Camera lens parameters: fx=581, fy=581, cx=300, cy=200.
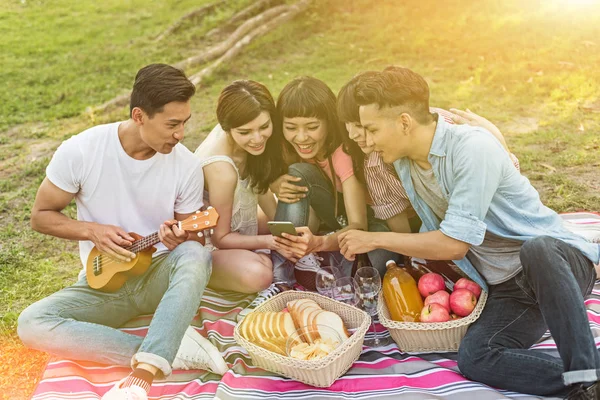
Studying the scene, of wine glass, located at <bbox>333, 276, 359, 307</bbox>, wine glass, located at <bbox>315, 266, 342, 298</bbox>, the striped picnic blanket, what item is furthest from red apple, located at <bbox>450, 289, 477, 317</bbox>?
wine glass, located at <bbox>315, 266, 342, 298</bbox>

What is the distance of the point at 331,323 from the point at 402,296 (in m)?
0.50

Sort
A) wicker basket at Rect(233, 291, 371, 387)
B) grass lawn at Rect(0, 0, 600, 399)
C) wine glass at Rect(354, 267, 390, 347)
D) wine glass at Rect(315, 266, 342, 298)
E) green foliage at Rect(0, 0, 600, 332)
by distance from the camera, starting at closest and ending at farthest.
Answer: wicker basket at Rect(233, 291, 371, 387), wine glass at Rect(354, 267, 390, 347), wine glass at Rect(315, 266, 342, 298), grass lawn at Rect(0, 0, 600, 399), green foliage at Rect(0, 0, 600, 332)

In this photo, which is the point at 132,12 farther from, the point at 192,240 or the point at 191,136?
the point at 192,240

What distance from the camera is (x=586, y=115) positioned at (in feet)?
24.1

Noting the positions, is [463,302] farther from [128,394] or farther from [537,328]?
[128,394]

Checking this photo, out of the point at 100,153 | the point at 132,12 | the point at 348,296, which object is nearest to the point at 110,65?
the point at 132,12

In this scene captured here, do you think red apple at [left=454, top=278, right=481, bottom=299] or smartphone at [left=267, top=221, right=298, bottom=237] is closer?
red apple at [left=454, top=278, right=481, bottom=299]

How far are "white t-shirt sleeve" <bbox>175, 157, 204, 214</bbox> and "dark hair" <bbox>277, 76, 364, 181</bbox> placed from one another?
0.73 m

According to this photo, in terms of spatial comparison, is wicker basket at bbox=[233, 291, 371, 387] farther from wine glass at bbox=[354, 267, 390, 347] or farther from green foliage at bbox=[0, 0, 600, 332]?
green foliage at bbox=[0, 0, 600, 332]

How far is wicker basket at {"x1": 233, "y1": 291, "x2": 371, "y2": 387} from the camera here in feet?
10.5

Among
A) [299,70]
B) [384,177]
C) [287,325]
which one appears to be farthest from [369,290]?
[299,70]

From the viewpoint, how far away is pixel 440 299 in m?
3.55

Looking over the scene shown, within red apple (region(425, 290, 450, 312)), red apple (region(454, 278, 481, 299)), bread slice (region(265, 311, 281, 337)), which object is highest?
red apple (region(454, 278, 481, 299))

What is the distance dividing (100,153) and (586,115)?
20.0 ft
